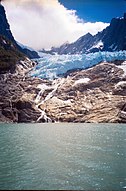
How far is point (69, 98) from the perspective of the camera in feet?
576

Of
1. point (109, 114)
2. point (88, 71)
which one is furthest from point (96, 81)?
point (109, 114)

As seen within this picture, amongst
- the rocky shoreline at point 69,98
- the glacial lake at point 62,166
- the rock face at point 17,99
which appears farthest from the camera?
the rock face at point 17,99

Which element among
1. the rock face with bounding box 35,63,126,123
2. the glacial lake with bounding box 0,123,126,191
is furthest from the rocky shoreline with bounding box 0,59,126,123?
the glacial lake with bounding box 0,123,126,191

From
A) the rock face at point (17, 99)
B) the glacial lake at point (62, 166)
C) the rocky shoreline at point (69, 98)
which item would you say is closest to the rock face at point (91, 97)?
the rocky shoreline at point (69, 98)

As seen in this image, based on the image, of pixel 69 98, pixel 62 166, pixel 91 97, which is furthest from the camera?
pixel 69 98

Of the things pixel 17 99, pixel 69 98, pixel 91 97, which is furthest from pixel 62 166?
pixel 69 98

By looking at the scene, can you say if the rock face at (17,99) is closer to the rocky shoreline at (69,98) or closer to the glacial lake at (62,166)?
the rocky shoreline at (69,98)

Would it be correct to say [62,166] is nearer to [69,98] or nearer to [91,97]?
[91,97]

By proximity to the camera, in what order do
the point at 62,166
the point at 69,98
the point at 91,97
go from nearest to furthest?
the point at 62,166
the point at 91,97
the point at 69,98

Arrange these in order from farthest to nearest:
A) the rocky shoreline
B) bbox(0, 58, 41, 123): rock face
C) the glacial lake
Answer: bbox(0, 58, 41, 123): rock face
the rocky shoreline
the glacial lake

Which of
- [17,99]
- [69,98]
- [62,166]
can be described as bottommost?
[62,166]

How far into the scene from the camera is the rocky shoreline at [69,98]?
6225 inches

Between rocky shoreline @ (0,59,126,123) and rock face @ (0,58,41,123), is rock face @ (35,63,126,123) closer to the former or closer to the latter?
rocky shoreline @ (0,59,126,123)

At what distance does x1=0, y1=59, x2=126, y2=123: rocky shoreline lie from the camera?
158m
